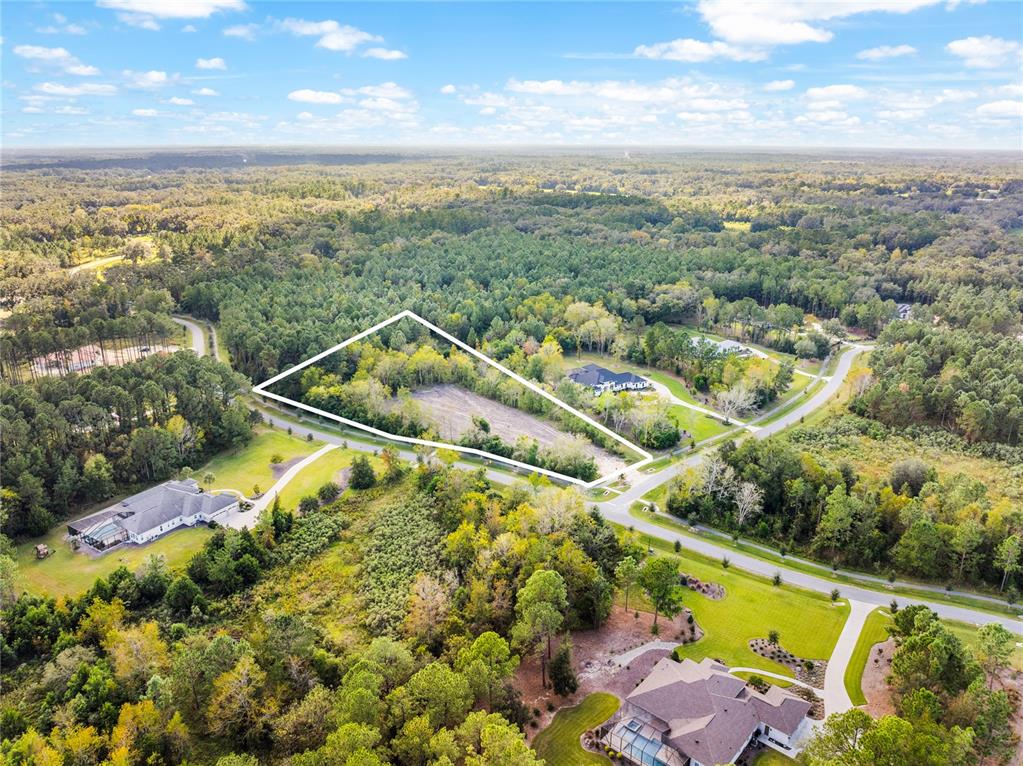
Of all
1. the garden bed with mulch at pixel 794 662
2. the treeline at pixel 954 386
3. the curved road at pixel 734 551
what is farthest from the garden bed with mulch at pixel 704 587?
the treeline at pixel 954 386

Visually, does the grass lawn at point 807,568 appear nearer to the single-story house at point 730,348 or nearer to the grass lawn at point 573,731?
the grass lawn at point 573,731

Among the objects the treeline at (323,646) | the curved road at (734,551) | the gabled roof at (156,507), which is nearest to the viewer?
the treeline at (323,646)

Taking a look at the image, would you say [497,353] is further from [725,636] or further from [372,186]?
[372,186]

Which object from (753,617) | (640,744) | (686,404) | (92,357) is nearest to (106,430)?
(92,357)

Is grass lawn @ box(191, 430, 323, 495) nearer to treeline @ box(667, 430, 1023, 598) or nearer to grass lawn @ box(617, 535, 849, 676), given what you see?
grass lawn @ box(617, 535, 849, 676)

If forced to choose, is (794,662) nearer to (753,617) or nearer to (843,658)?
(843,658)

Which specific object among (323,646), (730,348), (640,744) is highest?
(730,348)

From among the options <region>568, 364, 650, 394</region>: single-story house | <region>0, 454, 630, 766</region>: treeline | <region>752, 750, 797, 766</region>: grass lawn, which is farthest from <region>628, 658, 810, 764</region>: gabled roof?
<region>568, 364, 650, 394</region>: single-story house
